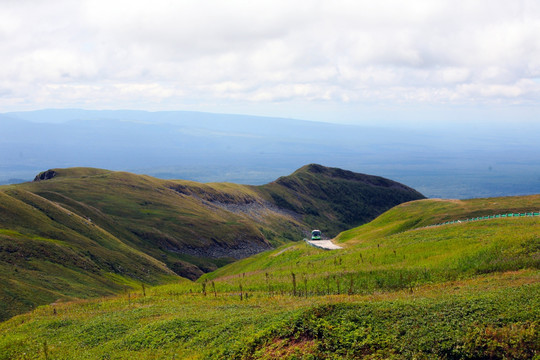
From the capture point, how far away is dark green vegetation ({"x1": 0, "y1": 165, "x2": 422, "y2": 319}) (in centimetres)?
4838

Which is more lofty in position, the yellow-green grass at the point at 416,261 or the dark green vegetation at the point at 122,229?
the yellow-green grass at the point at 416,261

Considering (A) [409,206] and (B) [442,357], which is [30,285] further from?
(A) [409,206]

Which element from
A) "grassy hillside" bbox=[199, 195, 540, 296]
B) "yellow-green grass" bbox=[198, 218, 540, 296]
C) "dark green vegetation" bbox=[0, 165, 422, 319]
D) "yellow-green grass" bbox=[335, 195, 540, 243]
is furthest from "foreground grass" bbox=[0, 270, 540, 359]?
"yellow-green grass" bbox=[335, 195, 540, 243]

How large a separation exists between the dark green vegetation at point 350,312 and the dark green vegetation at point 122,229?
Answer: 1235 cm

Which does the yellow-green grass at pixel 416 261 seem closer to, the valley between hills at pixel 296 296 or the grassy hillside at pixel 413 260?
the grassy hillside at pixel 413 260

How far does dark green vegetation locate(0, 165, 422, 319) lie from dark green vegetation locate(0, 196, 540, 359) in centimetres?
1235

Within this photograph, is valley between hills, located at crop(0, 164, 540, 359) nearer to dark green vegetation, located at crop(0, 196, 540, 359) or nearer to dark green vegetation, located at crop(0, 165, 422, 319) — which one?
dark green vegetation, located at crop(0, 196, 540, 359)

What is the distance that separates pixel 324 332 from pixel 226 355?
4200 mm

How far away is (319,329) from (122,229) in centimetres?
8674

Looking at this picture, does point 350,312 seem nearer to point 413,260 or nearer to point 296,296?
point 296,296

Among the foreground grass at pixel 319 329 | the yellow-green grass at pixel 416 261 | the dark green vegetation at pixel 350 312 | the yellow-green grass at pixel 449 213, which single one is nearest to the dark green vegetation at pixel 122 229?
the dark green vegetation at pixel 350 312

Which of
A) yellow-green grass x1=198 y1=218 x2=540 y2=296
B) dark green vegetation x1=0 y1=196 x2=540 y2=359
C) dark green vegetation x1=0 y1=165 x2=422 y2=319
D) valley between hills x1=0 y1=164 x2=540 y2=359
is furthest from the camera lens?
dark green vegetation x1=0 y1=165 x2=422 y2=319

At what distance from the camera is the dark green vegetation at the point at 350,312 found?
16344 mm

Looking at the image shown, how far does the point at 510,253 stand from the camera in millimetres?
30297
